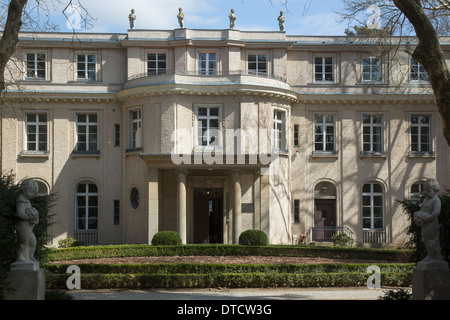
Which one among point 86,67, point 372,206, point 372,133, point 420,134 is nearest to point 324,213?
point 372,206

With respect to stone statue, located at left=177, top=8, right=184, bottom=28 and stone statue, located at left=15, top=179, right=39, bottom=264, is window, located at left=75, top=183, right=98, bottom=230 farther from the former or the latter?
stone statue, located at left=15, top=179, right=39, bottom=264

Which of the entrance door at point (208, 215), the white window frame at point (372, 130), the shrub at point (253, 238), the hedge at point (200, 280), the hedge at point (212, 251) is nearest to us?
the hedge at point (200, 280)

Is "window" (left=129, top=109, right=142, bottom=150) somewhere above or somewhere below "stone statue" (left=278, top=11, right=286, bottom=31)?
below

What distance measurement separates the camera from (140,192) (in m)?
27.7

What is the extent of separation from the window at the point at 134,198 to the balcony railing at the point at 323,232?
9.29 metres

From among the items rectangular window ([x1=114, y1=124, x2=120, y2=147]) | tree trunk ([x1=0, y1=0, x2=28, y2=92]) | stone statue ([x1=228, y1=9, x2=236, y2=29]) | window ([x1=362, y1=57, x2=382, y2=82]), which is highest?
stone statue ([x1=228, y1=9, x2=236, y2=29])


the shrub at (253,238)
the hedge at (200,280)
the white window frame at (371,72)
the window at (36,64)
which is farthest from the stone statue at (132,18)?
the hedge at (200,280)

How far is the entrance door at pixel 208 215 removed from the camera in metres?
27.9

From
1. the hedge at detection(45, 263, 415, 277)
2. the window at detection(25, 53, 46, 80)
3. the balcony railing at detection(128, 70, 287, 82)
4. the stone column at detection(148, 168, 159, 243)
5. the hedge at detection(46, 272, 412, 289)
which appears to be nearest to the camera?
the hedge at detection(46, 272, 412, 289)

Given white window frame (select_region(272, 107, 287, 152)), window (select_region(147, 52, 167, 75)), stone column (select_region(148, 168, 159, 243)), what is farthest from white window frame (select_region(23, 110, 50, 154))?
white window frame (select_region(272, 107, 287, 152))

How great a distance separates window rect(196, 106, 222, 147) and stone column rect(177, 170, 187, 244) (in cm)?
221

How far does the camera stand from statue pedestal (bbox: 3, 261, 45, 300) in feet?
31.6

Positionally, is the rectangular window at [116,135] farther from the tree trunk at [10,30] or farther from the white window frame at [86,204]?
the tree trunk at [10,30]

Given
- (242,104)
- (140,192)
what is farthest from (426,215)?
(140,192)
